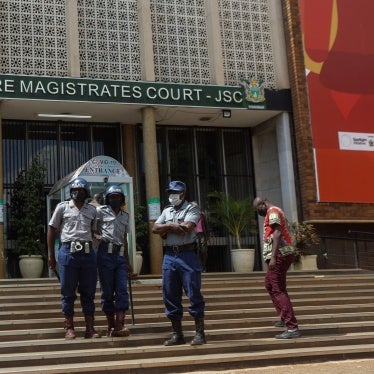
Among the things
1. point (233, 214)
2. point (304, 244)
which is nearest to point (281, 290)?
point (304, 244)

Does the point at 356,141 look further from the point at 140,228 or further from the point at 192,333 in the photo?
the point at 192,333

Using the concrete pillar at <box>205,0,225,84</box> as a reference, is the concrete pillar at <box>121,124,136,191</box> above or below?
below

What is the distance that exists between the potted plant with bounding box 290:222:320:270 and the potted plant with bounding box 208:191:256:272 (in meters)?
1.18

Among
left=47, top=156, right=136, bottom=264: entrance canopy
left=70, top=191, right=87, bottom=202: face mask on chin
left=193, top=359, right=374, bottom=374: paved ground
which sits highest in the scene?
left=47, top=156, right=136, bottom=264: entrance canopy

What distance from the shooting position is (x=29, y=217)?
13859 millimetres

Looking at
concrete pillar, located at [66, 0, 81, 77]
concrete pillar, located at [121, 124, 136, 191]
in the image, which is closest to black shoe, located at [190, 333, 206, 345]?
concrete pillar, located at [66, 0, 81, 77]

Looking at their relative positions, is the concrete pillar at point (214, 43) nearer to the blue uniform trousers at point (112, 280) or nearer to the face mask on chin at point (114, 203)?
the face mask on chin at point (114, 203)

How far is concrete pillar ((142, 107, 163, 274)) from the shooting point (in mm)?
13547

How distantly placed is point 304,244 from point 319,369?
8.48 m

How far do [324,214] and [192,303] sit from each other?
9167 mm

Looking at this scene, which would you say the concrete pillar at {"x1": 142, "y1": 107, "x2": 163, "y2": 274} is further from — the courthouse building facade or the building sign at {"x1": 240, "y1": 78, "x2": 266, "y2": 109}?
the building sign at {"x1": 240, "y1": 78, "x2": 266, "y2": 109}

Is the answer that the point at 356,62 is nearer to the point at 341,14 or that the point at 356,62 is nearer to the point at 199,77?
the point at 341,14

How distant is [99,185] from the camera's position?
11.6 m

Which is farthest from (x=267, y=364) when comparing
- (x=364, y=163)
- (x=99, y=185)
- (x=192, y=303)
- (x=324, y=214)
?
(x=364, y=163)
